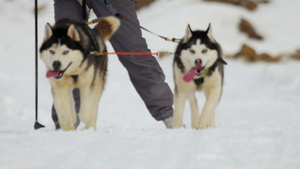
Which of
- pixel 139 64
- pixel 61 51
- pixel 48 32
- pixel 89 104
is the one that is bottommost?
pixel 89 104

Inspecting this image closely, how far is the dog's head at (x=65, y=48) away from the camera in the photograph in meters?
2.61

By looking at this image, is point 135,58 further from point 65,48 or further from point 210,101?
point 65,48

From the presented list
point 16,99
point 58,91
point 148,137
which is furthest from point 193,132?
point 16,99

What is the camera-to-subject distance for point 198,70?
283cm

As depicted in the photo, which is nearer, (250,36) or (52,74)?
(52,74)

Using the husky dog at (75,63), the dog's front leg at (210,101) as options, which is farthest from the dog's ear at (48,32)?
the dog's front leg at (210,101)

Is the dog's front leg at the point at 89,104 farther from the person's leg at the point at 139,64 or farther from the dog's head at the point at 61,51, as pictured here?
the person's leg at the point at 139,64

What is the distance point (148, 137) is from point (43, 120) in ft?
8.58

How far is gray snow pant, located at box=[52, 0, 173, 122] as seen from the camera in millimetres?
3441

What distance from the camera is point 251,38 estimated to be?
899 centimetres

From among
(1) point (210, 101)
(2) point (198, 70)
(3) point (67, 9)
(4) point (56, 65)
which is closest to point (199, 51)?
(2) point (198, 70)

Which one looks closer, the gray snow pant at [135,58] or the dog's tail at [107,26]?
the dog's tail at [107,26]

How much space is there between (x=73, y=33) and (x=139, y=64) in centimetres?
100

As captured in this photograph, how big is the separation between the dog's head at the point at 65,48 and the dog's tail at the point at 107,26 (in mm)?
316
